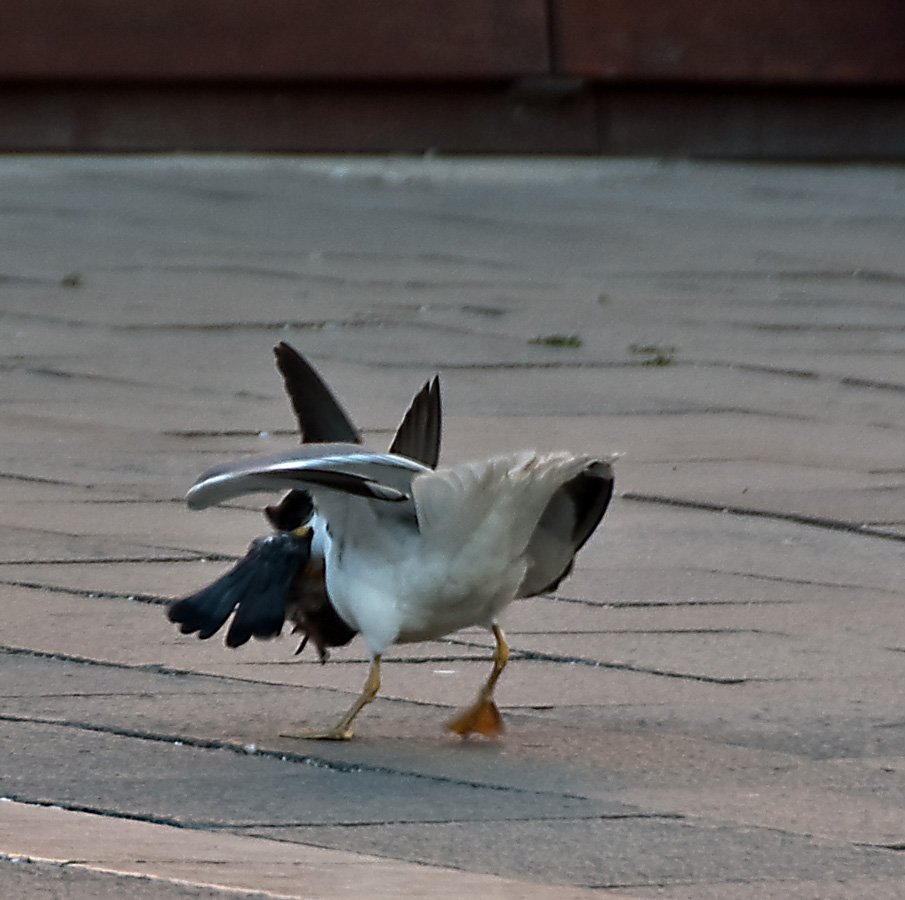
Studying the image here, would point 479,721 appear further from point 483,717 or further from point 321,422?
point 321,422

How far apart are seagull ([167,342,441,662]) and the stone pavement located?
0.45 ft

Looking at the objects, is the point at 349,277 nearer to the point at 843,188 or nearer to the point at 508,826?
the point at 843,188

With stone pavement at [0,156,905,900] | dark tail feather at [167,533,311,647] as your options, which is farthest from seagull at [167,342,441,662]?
stone pavement at [0,156,905,900]

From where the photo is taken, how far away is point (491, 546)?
2.17m

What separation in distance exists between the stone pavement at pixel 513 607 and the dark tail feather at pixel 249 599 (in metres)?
0.14

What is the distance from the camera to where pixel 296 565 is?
236 centimetres

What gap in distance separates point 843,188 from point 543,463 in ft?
17.5

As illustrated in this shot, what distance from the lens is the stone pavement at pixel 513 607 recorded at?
196 centimetres

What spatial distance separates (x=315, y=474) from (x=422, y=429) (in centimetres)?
48

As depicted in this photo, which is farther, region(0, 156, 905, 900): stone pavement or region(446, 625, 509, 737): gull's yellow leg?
region(446, 625, 509, 737): gull's yellow leg

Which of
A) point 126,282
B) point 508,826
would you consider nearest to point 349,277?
point 126,282

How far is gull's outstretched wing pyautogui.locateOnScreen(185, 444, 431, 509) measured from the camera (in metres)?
2.01

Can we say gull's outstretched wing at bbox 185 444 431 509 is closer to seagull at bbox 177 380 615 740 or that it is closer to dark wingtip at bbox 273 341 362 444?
seagull at bbox 177 380 615 740

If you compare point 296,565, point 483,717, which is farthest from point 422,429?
point 483,717
